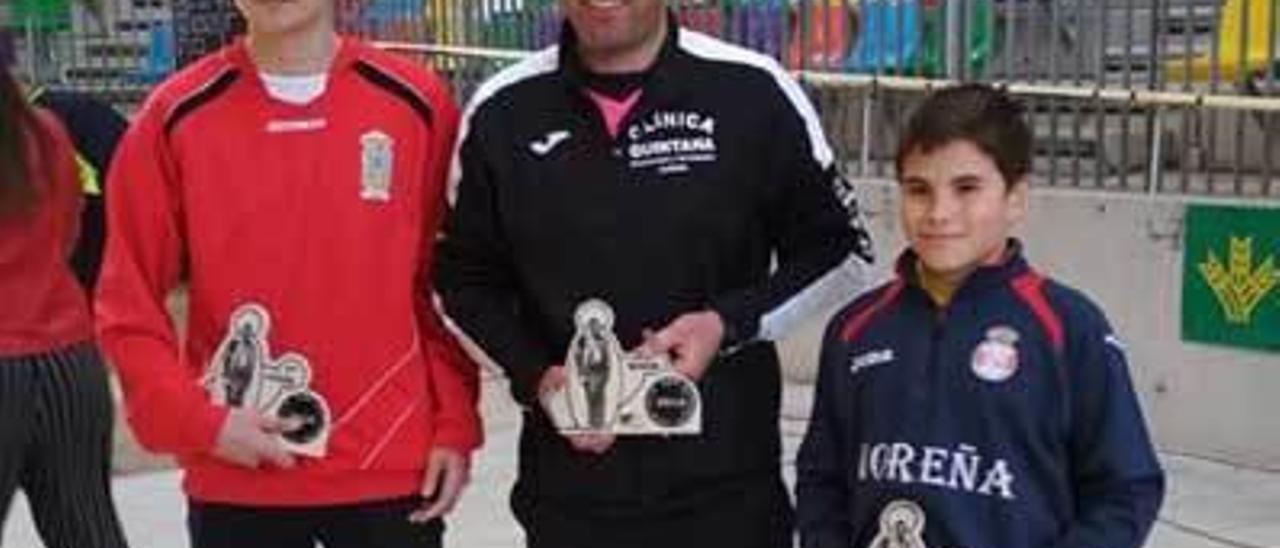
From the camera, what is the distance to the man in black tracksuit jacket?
3209mm

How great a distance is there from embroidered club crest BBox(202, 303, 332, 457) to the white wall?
381 cm

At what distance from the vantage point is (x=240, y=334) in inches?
128

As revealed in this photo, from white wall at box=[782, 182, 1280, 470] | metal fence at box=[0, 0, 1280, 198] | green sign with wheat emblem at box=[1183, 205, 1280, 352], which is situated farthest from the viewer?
metal fence at box=[0, 0, 1280, 198]

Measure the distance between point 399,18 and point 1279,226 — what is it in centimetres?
620

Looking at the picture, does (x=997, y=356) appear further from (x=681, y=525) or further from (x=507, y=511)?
(x=507, y=511)

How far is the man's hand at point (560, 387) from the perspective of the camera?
3184mm

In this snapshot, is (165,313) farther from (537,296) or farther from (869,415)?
(869,415)

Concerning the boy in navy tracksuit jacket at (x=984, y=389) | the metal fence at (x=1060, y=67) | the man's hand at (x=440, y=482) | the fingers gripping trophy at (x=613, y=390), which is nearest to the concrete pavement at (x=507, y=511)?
the metal fence at (x=1060, y=67)

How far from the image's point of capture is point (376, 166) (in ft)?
10.8

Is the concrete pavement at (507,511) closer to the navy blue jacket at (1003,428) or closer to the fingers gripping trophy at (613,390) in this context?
the fingers gripping trophy at (613,390)

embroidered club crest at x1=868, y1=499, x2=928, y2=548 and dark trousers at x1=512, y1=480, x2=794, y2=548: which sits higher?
Answer: embroidered club crest at x1=868, y1=499, x2=928, y2=548

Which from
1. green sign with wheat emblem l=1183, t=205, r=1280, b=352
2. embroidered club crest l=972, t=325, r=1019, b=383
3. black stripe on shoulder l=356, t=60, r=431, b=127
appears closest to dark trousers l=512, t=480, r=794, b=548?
embroidered club crest l=972, t=325, r=1019, b=383

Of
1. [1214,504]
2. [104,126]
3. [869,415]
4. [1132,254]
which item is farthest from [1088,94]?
[869,415]

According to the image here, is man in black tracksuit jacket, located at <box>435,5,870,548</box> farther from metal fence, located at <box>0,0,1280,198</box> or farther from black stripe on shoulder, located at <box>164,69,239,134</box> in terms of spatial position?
metal fence, located at <box>0,0,1280,198</box>
